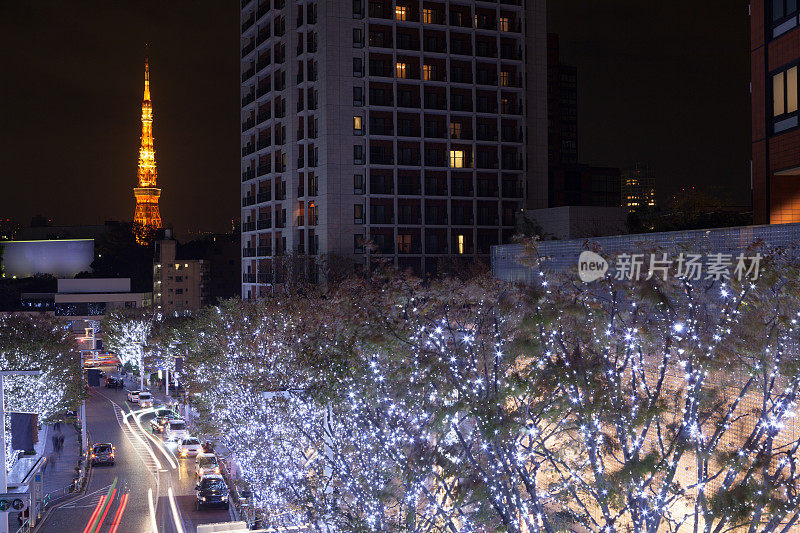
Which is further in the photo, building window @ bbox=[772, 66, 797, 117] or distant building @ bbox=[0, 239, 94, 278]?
distant building @ bbox=[0, 239, 94, 278]

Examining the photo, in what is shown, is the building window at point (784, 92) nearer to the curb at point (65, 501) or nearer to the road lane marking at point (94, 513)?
the road lane marking at point (94, 513)

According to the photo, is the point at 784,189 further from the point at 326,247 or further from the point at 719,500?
the point at 326,247

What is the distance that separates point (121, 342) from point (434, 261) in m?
30.3

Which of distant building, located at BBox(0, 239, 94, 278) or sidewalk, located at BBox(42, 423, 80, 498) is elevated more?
distant building, located at BBox(0, 239, 94, 278)

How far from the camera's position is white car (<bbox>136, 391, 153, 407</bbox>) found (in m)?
54.6

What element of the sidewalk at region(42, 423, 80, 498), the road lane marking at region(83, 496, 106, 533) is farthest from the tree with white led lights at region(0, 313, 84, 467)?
the road lane marking at region(83, 496, 106, 533)

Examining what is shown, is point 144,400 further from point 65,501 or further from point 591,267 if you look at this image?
point 591,267

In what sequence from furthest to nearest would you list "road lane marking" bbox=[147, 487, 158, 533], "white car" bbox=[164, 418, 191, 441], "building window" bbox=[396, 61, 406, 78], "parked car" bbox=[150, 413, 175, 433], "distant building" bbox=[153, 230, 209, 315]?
1. "distant building" bbox=[153, 230, 209, 315]
2. "building window" bbox=[396, 61, 406, 78]
3. "parked car" bbox=[150, 413, 175, 433]
4. "white car" bbox=[164, 418, 191, 441]
5. "road lane marking" bbox=[147, 487, 158, 533]

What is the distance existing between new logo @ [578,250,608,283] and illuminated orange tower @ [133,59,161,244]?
136 meters

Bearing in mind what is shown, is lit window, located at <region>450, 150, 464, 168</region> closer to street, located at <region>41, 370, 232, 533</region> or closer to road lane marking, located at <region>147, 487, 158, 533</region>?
street, located at <region>41, 370, 232, 533</region>

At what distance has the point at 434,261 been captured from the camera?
51719 millimetres

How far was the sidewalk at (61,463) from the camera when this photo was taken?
106 ft

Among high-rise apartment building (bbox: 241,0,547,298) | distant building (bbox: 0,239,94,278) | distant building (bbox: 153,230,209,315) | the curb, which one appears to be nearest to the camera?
the curb

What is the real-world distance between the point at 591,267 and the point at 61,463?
35210 millimetres
